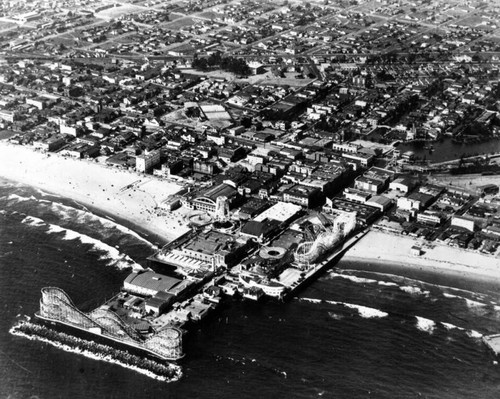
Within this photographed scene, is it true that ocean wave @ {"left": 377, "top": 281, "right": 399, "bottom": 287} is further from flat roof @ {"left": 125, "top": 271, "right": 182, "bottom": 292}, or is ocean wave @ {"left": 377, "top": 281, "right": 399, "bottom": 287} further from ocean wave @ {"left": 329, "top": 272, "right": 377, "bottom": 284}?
flat roof @ {"left": 125, "top": 271, "right": 182, "bottom": 292}

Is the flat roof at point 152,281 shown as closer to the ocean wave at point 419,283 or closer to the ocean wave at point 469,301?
the ocean wave at point 419,283

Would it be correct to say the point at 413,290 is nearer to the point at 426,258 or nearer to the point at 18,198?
the point at 426,258

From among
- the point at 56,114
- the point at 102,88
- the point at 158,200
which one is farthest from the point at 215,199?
the point at 102,88

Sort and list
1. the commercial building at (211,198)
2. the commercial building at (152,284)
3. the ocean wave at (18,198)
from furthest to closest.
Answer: the ocean wave at (18,198) < the commercial building at (211,198) < the commercial building at (152,284)

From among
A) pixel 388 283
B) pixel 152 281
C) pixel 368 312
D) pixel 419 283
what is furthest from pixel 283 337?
pixel 419 283

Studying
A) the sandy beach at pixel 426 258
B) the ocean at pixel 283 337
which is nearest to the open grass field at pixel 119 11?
the ocean at pixel 283 337

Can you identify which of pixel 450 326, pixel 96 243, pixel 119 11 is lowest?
pixel 119 11

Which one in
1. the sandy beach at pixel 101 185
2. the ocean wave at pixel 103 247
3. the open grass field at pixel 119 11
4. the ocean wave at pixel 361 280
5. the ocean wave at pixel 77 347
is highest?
the ocean wave at pixel 77 347

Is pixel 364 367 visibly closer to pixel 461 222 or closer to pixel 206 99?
pixel 461 222
